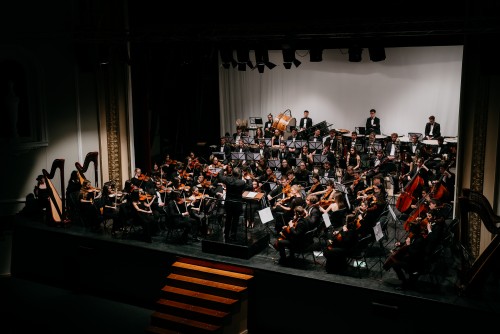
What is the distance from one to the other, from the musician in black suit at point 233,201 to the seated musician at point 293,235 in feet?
3.89

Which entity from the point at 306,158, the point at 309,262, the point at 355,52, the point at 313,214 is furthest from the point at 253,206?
the point at 355,52

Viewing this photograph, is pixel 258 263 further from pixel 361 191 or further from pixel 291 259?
pixel 361 191

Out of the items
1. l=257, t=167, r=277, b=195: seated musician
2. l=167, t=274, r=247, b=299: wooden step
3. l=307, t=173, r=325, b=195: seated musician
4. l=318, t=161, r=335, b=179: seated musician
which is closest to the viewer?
l=167, t=274, r=247, b=299: wooden step

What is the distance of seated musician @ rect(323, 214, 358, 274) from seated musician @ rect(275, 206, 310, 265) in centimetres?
55

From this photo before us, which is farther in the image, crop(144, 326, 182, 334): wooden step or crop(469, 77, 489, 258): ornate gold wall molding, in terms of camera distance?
crop(469, 77, 489, 258): ornate gold wall molding

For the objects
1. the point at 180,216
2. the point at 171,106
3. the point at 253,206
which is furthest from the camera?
the point at 171,106

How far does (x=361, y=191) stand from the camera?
12055mm

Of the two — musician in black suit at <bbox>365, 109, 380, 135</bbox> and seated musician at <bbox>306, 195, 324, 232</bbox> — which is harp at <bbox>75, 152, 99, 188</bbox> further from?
musician in black suit at <bbox>365, 109, 380, 135</bbox>

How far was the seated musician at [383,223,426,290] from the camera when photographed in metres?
9.18

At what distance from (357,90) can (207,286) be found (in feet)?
36.6

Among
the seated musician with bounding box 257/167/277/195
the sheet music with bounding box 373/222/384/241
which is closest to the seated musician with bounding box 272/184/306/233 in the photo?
the seated musician with bounding box 257/167/277/195

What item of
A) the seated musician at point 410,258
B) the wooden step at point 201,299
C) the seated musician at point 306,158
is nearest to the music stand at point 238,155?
the seated musician at point 306,158

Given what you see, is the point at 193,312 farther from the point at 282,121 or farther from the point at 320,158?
the point at 282,121

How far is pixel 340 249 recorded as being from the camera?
986cm
